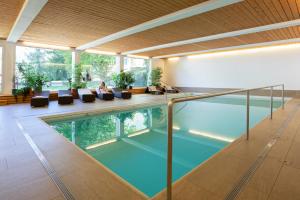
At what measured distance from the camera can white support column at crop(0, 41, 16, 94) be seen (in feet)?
29.2

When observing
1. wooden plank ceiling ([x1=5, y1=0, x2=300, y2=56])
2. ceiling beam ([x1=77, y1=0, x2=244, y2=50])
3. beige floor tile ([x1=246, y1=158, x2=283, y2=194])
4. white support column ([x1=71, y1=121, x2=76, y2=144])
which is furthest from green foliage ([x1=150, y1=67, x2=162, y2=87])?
beige floor tile ([x1=246, y1=158, x2=283, y2=194])

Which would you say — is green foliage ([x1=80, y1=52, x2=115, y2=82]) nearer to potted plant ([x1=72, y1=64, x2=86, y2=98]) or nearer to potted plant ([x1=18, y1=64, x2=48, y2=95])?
potted plant ([x1=72, y1=64, x2=86, y2=98])

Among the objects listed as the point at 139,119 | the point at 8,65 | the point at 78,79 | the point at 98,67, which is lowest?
the point at 139,119

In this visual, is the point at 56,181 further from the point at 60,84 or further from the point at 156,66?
the point at 156,66

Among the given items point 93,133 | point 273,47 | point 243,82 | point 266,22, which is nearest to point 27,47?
point 93,133

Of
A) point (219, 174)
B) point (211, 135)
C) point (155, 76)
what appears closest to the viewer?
point (219, 174)

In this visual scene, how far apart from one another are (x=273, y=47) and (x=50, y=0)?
12558 mm

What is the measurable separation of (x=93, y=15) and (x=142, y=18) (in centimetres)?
157

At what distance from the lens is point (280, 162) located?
256 cm

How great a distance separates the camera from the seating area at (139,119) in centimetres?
204

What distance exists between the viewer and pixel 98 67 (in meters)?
13.0

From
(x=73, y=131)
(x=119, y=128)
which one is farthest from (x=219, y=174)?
(x=73, y=131)

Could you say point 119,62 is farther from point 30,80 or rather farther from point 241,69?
point 241,69

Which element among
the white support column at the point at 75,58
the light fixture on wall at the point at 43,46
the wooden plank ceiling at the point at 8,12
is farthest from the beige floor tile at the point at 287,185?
the light fixture on wall at the point at 43,46
